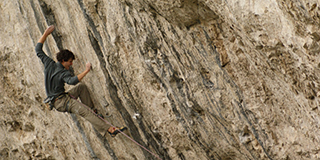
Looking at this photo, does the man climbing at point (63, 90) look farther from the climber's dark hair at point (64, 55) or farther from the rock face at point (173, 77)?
the rock face at point (173, 77)

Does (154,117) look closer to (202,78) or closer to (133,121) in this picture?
(133,121)

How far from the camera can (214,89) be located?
6000 millimetres

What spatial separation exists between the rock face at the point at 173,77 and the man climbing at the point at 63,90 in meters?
0.42

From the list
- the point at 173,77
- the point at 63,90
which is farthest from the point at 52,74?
the point at 173,77

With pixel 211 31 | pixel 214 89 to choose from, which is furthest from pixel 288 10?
pixel 214 89

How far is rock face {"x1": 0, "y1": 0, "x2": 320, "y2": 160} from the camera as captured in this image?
15.9 ft

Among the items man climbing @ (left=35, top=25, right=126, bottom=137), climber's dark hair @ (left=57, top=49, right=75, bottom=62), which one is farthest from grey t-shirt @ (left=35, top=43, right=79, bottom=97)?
climber's dark hair @ (left=57, top=49, right=75, bottom=62)

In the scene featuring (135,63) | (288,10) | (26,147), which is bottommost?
(26,147)

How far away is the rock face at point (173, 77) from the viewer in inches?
190

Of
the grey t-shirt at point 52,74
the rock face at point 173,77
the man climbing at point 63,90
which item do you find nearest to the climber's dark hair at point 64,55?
the man climbing at point 63,90

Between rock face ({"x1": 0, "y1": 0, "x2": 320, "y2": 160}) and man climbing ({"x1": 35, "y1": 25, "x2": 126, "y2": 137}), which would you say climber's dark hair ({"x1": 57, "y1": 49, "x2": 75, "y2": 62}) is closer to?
man climbing ({"x1": 35, "y1": 25, "x2": 126, "y2": 137})

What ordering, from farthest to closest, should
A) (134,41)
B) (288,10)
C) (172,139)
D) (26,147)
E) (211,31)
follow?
(26,147)
(172,139)
(134,41)
(211,31)
(288,10)

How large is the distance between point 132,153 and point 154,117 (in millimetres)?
1062

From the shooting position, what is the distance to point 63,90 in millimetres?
6254
